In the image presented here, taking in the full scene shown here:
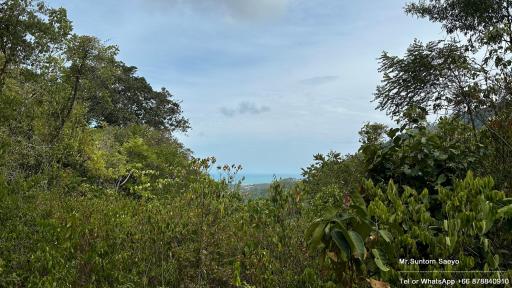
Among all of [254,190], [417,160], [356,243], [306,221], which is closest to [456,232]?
[356,243]

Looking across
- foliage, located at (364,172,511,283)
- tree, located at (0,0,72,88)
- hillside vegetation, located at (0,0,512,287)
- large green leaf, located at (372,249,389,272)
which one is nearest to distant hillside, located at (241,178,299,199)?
hillside vegetation, located at (0,0,512,287)

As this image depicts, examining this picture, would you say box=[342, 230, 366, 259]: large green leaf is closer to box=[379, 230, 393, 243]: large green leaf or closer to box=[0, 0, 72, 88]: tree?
box=[379, 230, 393, 243]: large green leaf

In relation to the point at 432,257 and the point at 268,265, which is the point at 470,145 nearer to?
the point at 268,265

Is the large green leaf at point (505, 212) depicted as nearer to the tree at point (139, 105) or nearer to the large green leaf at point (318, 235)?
the large green leaf at point (318, 235)

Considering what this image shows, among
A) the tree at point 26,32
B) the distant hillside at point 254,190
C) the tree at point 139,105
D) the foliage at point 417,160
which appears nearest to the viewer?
the foliage at point 417,160

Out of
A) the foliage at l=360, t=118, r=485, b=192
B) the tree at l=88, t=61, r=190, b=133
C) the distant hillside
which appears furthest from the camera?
the tree at l=88, t=61, r=190, b=133

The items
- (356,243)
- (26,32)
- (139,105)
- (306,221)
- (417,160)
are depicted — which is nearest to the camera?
(356,243)

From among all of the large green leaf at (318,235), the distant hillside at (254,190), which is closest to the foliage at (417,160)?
the distant hillside at (254,190)

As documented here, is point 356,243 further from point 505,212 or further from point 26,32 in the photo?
point 26,32

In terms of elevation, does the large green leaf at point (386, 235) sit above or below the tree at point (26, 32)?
below

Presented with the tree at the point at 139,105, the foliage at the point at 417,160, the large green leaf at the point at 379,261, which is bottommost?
the large green leaf at the point at 379,261

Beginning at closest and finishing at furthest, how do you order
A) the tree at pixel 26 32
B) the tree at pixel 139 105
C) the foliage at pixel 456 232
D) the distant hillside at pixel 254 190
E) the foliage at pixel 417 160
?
1. the foliage at pixel 456 232
2. the foliage at pixel 417 160
3. the distant hillside at pixel 254 190
4. the tree at pixel 26 32
5. the tree at pixel 139 105

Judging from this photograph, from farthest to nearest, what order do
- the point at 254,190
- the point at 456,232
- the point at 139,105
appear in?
1. the point at 139,105
2. the point at 254,190
3. the point at 456,232

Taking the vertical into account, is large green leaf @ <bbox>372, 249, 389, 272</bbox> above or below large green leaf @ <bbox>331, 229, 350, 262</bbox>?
below
